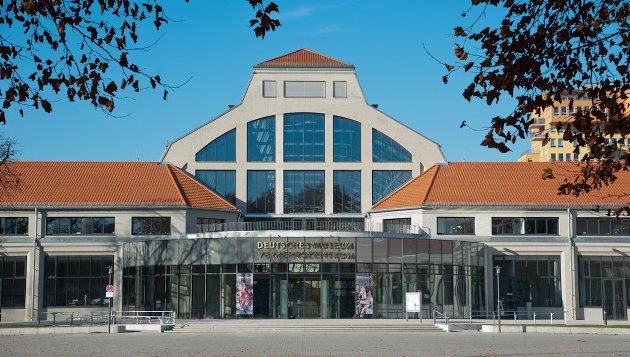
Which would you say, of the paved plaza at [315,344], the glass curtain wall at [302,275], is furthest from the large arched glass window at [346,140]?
the paved plaza at [315,344]

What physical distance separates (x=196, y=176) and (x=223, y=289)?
14.5m

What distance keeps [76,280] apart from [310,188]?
60.7 feet

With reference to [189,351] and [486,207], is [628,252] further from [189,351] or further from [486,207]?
[189,351]

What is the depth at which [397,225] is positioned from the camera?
64.4 metres

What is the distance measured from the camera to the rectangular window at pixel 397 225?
6334 centimetres

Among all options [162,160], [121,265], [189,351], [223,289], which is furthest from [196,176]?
[189,351]

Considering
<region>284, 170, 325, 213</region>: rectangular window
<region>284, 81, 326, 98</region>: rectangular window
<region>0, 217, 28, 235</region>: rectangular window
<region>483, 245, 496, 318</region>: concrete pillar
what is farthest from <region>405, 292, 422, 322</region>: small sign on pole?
<region>0, 217, 28, 235</region>: rectangular window

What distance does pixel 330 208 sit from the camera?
236 ft

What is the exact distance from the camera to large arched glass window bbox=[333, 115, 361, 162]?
236 ft

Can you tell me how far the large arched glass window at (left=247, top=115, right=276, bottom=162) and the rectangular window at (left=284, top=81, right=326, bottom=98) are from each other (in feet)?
7.63

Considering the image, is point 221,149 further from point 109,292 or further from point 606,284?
point 606,284

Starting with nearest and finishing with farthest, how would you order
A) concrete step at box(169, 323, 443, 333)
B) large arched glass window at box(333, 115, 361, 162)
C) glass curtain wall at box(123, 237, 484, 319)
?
concrete step at box(169, 323, 443, 333) < glass curtain wall at box(123, 237, 484, 319) < large arched glass window at box(333, 115, 361, 162)

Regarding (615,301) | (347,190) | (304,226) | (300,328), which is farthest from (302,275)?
(615,301)

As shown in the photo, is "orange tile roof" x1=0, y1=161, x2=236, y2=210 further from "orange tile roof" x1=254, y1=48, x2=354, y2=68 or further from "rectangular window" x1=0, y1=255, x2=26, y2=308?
"orange tile roof" x1=254, y1=48, x2=354, y2=68
